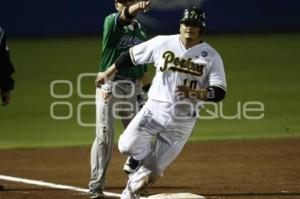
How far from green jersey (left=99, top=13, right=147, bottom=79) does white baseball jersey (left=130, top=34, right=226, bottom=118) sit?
1048 millimetres

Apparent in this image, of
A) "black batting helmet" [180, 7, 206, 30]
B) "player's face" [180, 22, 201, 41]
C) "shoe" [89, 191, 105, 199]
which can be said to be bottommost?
"shoe" [89, 191, 105, 199]

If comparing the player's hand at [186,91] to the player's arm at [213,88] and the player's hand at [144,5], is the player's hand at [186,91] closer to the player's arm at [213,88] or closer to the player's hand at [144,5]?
the player's arm at [213,88]

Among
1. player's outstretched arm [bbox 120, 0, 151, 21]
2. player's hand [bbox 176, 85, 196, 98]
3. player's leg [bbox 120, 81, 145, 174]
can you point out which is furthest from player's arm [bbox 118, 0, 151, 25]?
player's hand [bbox 176, 85, 196, 98]

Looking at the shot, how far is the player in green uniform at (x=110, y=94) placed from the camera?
29.9ft

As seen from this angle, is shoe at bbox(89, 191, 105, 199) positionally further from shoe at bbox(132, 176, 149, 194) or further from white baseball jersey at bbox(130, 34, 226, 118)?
white baseball jersey at bbox(130, 34, 226, 118)

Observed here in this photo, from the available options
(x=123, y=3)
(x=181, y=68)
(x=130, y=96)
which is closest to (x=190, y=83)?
(x=181, y=68)

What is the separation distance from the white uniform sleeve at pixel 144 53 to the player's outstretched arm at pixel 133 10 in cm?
35

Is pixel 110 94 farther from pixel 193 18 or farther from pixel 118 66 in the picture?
pixel 193 18

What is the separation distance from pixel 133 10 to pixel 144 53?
0.55 m

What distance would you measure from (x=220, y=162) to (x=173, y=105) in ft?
11.5

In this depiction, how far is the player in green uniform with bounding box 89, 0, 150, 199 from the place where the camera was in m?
9.11

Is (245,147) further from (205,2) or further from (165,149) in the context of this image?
(205,2)

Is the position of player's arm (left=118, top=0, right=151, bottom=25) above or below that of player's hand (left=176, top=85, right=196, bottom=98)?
above

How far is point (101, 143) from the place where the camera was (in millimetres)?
9203
